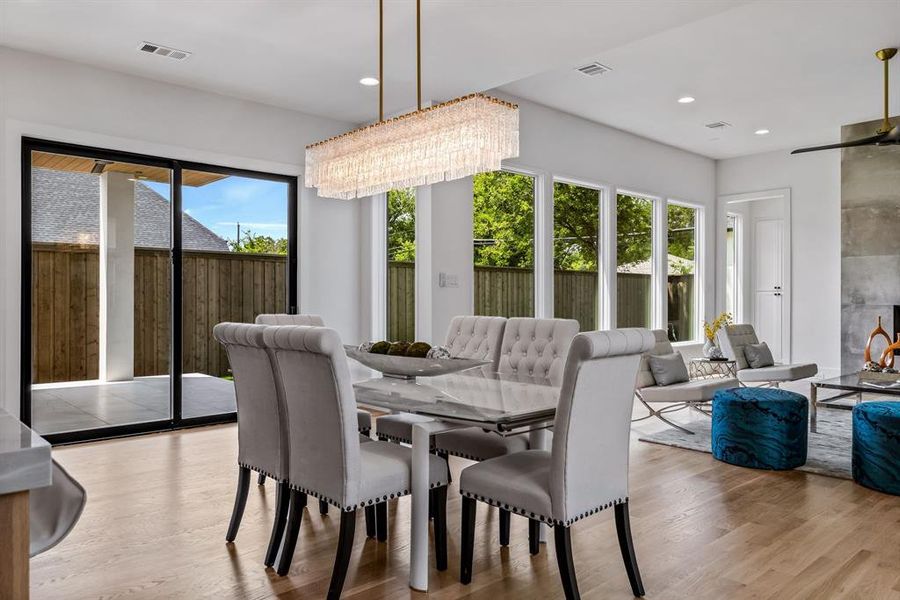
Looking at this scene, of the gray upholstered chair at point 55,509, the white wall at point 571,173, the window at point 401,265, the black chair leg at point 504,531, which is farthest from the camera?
the window at point 401,265

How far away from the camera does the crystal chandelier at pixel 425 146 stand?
310 centimetres

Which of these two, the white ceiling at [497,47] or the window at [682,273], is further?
the window at [682,273]

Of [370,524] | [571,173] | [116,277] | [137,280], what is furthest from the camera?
[571,173]

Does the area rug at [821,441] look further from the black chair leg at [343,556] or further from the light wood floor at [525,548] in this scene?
the black chair leg at [343,556]

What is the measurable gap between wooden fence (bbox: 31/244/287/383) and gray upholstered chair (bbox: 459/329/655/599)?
3.66 meters

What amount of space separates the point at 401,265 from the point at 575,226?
2.16 metres

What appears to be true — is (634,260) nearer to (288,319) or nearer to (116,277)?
(288,319)

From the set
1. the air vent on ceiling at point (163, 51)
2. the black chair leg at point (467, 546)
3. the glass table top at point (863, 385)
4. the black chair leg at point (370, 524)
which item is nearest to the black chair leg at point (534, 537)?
the black chair leg at point (467, 546)

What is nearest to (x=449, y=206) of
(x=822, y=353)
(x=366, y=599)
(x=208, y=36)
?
(x=208, y=36)

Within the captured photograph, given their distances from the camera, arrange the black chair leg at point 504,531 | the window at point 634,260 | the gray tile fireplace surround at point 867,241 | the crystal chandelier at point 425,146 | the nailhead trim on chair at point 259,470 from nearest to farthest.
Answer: the nailhead trim on chair at point 259,470 → the black chair leg at point 504,531 → the crystal chandelier at point 425,146 → the gray tile fireplace surround at point 867,241 → the window at point 634,260

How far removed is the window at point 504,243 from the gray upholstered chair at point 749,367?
189cm

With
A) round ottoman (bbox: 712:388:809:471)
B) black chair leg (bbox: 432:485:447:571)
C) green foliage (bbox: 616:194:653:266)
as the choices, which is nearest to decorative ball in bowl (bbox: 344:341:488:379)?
black chair leg (bbox: 432:485:447:571)

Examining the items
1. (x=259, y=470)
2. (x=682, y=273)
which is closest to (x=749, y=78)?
(x=682, y=273)

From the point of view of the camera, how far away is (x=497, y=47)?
4375 millimetres
